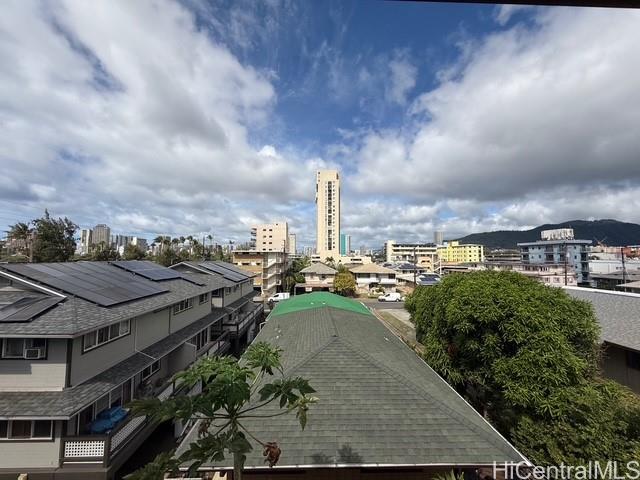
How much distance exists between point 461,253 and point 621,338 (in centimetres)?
13481

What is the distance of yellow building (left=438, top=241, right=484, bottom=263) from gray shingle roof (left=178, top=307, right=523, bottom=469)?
452ft

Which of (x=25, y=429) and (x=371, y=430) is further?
(x=25, y=429)

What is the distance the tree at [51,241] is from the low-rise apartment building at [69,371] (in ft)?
118

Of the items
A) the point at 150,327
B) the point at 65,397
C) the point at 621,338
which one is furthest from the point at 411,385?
the point at 621,338

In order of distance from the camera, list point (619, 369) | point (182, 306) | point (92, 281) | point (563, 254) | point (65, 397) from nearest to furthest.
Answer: point (65, 397), point (92, 281), point (619, 369), point (182, 306), point (563, 254)

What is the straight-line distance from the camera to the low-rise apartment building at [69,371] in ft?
29.8

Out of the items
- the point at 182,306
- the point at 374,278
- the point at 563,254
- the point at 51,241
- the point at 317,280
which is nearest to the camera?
the point at 182,306

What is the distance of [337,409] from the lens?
850 centimetres

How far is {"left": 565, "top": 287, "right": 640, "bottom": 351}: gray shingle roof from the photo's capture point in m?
15.2

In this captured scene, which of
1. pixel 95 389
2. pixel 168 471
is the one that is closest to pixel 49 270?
pixel 95 389

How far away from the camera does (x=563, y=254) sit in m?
77.9

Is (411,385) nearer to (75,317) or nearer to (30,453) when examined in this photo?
(75,317)

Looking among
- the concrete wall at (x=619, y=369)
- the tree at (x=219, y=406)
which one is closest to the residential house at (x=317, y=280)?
the concrete wall at (x=619, y=369)

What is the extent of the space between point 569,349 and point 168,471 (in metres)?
13.6
